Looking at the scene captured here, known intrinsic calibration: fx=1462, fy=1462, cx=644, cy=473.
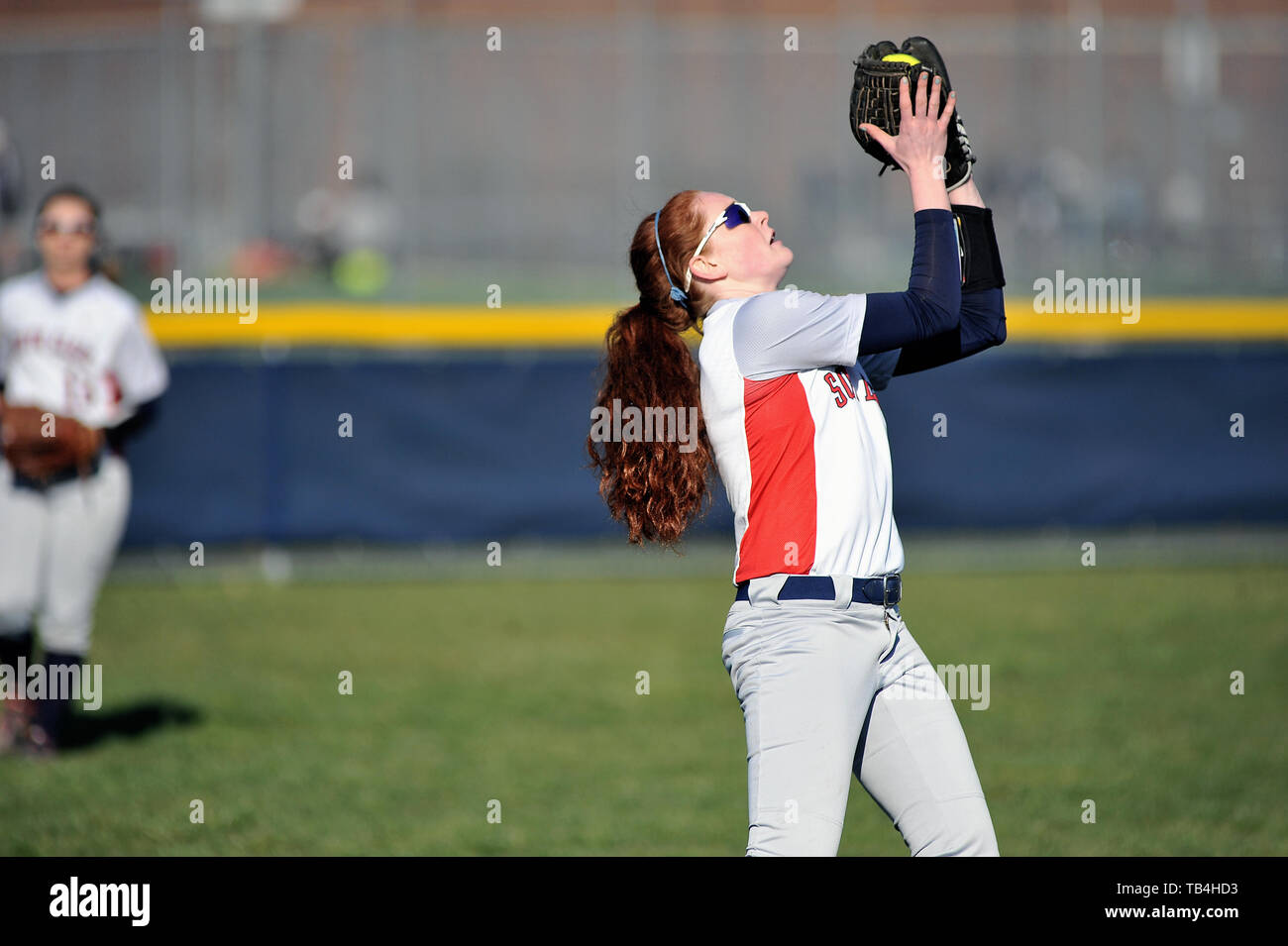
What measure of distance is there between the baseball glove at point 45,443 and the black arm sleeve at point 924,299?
4.62 metres

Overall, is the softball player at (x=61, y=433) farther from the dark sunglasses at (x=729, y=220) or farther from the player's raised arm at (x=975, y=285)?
the player's raised arm at (x=975, y=285)

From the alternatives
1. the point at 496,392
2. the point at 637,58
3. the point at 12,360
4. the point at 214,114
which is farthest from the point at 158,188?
the point at 12,360

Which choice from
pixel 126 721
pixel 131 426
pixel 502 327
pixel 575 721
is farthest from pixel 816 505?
pixel 502 327

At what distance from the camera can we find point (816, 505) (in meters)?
3.33

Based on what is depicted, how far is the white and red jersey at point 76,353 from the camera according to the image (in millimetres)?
6910

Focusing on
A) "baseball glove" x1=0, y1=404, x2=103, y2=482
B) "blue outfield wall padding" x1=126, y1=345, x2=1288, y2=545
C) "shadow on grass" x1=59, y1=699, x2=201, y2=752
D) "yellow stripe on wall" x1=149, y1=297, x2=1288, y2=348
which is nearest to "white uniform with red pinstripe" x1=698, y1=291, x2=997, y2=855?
"baseball glove" x1=0, y1=404, x2=103, y2=482

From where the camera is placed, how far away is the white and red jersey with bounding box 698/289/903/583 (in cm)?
328

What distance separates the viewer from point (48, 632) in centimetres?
678

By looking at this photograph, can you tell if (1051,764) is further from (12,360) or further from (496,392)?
(496,392)

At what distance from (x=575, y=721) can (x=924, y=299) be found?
4486mm

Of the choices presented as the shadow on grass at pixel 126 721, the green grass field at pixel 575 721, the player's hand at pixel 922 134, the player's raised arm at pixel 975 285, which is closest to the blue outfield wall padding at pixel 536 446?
the green grass field at pixel 575 721

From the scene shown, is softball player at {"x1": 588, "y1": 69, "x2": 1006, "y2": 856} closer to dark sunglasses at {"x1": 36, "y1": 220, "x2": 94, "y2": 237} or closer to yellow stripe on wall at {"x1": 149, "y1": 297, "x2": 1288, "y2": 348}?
dark sunglasses at {"x1": 36, "y1": 220, "x2": 94, "y2": 237}

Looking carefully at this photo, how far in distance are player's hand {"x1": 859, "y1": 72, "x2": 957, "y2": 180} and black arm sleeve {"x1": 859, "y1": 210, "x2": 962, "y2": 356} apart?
0.39 feet
